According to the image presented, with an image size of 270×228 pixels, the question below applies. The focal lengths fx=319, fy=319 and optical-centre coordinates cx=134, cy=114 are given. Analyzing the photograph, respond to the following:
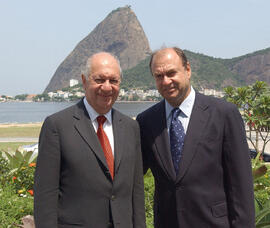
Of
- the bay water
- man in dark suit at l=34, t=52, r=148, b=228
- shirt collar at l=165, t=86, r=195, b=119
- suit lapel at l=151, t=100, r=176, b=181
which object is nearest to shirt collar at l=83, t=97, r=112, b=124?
man in dark suit at l=34, t=52, r=148, b=228

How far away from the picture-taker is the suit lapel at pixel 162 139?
235 cm

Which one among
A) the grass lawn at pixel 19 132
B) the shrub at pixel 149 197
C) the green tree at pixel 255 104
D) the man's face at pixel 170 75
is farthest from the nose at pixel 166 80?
the grass lawn at pixel 19 132

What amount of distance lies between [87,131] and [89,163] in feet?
0.72

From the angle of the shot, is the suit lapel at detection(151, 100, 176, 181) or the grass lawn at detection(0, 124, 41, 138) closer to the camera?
the suit lapel at detection(151, 100, 176, 181)

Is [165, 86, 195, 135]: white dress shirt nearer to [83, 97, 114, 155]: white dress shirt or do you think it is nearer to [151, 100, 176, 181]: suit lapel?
[151, 100, 176, 181]: suit lapel

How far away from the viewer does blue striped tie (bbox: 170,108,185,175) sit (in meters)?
2.38

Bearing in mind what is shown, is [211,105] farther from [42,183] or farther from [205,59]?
[205,59]

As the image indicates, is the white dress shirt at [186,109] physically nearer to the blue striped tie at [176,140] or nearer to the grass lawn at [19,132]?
the blue striped tie at [176,140]

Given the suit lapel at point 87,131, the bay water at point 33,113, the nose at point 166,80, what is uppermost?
the nose at point 166,80

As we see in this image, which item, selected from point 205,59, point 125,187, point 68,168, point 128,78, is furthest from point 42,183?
point 205,59

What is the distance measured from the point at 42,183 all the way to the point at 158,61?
3.96ft

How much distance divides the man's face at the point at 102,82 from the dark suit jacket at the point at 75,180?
0.16 metres

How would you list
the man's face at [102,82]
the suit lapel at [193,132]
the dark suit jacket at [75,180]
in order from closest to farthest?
1. the dark suit jacket at [75,180]
2. the man's face at [102,82]
3. the suit lapel at [193,132]

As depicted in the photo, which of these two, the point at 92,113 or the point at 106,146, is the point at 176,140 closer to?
the point at 106,146
